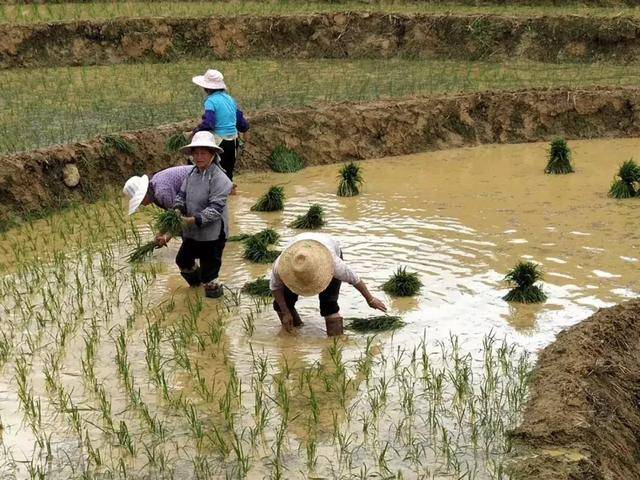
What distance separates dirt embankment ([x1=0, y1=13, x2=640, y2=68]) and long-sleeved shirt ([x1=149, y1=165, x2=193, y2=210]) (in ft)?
27.9

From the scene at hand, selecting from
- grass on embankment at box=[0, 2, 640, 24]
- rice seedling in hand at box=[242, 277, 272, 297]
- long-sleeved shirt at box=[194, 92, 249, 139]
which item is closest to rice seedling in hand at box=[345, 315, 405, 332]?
rice seedling in hand at box=[242, 277, 272, 297]

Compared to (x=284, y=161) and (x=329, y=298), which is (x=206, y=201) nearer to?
(x=329, y=298)

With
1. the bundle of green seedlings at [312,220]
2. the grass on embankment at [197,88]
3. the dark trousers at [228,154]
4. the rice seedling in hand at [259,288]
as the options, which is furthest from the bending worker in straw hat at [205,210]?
the grass on embankment at [197,88]

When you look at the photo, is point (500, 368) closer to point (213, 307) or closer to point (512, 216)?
point (213, 307)

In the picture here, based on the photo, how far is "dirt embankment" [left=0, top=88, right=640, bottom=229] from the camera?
10695 mm

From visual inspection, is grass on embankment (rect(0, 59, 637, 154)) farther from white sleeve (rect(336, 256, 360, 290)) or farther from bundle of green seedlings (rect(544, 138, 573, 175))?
white sleeve (rect(336, 256, 360, 290))

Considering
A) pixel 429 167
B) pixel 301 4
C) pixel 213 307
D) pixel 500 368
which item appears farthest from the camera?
pixel 301 4

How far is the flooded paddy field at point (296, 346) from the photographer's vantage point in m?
5.09

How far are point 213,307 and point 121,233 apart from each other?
207cm

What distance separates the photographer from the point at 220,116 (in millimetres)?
9547

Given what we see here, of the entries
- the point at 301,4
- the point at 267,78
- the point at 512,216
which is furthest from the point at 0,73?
the point at 512,216

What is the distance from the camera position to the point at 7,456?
510 cm

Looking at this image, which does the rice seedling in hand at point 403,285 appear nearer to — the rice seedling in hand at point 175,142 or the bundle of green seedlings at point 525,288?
the bundle of green seedlings at point 525,288

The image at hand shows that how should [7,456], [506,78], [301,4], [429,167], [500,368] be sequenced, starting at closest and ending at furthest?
[7,456], [500,368], [429,167], [506,78], [301,4]
